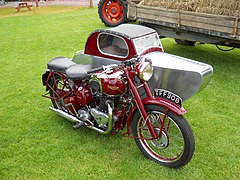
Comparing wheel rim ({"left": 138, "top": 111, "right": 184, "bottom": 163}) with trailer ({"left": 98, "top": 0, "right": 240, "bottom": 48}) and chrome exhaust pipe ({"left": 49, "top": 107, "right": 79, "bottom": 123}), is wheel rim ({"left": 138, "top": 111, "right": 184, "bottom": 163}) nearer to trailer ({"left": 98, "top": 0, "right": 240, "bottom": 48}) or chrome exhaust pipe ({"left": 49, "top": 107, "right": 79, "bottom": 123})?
chrome exhaust pipe ({"left": 49, "top": 107, "right": 79, "bottom": 123})

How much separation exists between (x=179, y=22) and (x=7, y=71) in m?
3.41

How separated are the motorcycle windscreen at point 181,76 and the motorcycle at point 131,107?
0.25 metres

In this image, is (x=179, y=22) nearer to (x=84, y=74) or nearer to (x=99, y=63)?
(x=99, y=63)

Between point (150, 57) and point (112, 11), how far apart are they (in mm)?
6326

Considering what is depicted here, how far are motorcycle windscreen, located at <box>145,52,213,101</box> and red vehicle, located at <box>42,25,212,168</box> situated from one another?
0.03 ft

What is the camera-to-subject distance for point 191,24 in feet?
16.5

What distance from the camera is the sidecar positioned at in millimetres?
2807

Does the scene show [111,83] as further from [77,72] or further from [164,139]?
[164,139]

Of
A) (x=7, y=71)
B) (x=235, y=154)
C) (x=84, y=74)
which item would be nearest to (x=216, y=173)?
(x=235, y=154)

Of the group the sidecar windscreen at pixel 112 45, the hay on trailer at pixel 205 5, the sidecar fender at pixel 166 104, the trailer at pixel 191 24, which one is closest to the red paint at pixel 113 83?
the sidecar fender at pixel 166 104

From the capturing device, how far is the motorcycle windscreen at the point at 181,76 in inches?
108

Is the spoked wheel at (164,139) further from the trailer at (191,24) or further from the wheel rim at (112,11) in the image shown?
the wheel rim at (112,11)

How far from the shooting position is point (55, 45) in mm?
7258

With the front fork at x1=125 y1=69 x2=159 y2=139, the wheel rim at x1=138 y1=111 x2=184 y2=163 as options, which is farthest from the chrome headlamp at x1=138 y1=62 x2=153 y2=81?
the wheel rim at x1=138 y1=111 x2=184 y2=163
